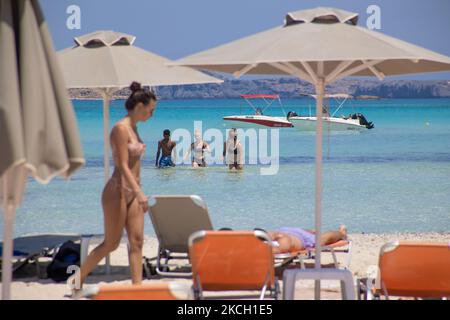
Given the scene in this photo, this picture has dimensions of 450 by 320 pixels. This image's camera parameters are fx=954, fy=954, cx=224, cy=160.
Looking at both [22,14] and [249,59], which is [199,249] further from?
[22,14]

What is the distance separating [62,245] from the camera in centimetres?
782

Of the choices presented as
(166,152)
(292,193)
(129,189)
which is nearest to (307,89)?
(166,152)

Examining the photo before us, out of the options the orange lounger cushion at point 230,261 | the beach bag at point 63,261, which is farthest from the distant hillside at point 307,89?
the orange lounger cushion at point 230,261

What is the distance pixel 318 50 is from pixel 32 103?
218cm

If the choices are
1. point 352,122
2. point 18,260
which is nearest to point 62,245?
point 18,260

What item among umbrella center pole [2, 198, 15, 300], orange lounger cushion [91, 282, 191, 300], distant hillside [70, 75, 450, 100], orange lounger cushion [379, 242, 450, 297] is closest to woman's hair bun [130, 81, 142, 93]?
orange lounger cushion [379, 242, 450, 297]

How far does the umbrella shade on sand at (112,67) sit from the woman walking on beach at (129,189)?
76 centimetres

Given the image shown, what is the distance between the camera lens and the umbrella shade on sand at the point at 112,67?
24.1ft

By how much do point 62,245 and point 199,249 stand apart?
2548 millimetres

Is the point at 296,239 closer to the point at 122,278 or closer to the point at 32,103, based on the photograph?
the point at 122,278

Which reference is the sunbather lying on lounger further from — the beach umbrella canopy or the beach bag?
the beach umbrella canopy

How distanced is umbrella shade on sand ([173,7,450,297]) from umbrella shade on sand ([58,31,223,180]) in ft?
3.46

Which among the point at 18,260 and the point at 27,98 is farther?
the point at 18,260

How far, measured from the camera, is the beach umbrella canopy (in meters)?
3.85
